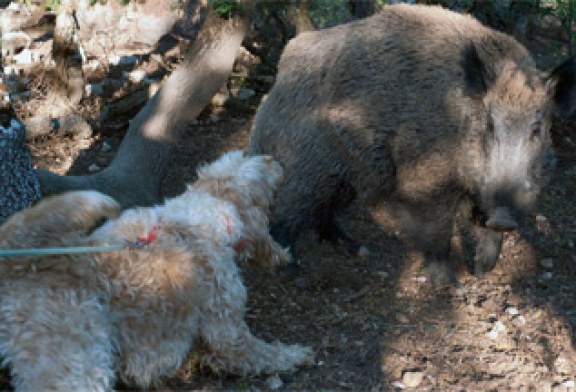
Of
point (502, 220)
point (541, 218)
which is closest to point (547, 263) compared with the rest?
point (541, 218)

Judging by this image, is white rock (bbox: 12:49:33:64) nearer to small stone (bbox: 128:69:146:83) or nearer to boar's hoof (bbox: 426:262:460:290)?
small stone (bbox: 128:69:146:83)

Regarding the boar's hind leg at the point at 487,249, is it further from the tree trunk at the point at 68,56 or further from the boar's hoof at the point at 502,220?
the tree trunk at the point at 68,56

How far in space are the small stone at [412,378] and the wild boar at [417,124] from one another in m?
1.25

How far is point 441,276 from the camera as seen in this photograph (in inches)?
215

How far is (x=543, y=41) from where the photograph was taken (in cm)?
1068

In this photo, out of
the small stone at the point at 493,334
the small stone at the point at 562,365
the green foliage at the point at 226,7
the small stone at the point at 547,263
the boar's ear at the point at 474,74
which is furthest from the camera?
the green foliage at the point at 226,7

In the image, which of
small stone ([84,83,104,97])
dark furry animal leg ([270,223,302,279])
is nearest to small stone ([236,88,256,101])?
small stone ([84,83,104,97])

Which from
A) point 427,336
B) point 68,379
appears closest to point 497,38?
point 427,336

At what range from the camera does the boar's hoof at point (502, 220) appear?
4688 mm

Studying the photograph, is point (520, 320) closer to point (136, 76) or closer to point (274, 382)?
point (274, 382)

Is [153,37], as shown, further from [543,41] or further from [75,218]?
[75,218]

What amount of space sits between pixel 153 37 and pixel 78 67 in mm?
3129

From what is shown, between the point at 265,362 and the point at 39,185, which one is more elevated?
the point at 39,185

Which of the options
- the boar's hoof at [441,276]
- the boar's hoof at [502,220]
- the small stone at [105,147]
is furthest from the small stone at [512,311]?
the small stone at [105,147]
